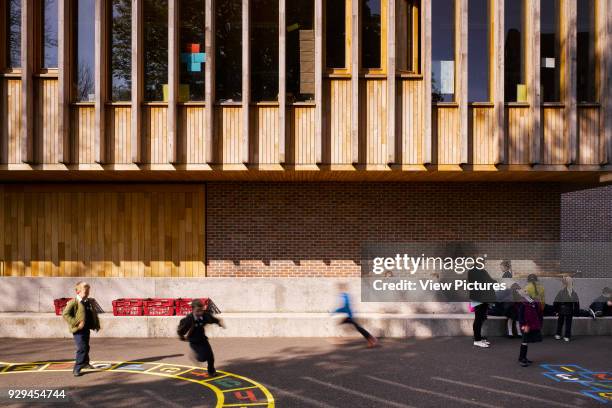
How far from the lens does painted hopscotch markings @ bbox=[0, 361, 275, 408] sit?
27.2ft

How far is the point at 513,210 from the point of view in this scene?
15.2m

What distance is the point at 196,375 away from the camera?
9.64 metres

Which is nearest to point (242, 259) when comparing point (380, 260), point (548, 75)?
point (380, 260)

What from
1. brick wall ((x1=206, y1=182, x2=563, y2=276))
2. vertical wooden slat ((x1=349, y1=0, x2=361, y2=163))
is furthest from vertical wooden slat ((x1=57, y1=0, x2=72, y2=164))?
vertical wooden slat ((x1=349, y1=0, x2=361, y2=163))

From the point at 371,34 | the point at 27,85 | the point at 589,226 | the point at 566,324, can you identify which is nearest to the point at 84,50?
the point at 27,85

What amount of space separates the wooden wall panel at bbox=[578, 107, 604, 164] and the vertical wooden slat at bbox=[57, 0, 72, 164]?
13.3m

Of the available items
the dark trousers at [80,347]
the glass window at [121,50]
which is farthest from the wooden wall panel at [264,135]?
the dark trousers at [80,347]

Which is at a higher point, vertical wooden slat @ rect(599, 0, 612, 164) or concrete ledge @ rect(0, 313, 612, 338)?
vertical wooden slat @ rect(599, 0, 612, 164)

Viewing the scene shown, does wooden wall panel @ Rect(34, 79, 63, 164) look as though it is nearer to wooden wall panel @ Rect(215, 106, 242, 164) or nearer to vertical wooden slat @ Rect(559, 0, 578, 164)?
wooden wall panel @ Rect(215, 106, 242, 164)

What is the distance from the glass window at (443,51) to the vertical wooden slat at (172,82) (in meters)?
6.77

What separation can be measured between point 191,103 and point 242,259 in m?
4.89

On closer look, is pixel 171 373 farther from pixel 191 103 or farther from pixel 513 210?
pixel 513 210

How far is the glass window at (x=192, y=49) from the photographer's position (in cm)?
1341

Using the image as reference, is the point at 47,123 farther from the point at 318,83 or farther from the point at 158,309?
the point at 318,83
